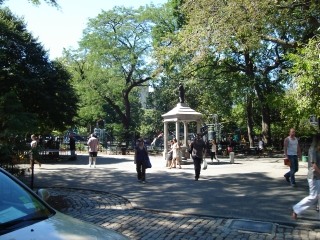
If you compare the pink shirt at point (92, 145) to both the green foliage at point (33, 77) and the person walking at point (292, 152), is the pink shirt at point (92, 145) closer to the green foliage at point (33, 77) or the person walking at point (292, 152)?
the green foliage at point (33, 77)

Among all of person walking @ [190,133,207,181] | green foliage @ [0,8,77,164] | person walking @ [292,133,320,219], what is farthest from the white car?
green foliage @ [0,8,77,164]

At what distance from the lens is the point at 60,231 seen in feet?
9.47

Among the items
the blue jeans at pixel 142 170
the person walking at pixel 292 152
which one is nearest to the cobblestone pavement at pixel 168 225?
the blue jeans at pixel 142 170

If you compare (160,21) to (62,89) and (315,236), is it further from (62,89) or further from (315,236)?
(315,236)

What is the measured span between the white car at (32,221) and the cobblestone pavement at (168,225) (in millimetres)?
2591

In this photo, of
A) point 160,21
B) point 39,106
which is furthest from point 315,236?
point 160,21

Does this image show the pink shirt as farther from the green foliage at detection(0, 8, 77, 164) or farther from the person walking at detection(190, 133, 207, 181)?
the person walking at detection(190, 133, 207, 181)

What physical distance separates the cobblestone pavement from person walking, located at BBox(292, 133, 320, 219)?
15.6 inches

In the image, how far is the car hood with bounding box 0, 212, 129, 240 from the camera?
273cm

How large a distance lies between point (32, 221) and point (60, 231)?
0.38 m

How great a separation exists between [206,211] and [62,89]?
17071 mm

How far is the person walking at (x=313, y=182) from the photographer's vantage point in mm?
6238

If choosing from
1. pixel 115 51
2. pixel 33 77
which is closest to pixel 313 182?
pixel 33 77

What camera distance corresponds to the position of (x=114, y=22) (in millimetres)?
34000
